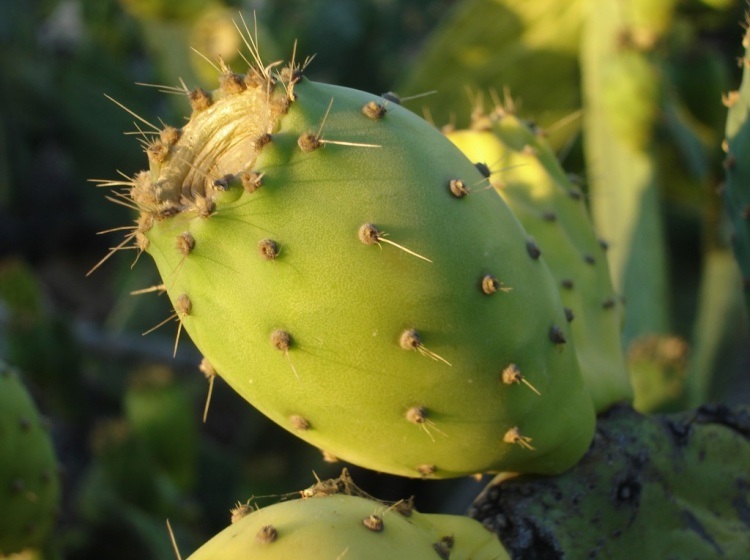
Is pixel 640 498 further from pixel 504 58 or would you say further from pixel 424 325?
pixel 504 58

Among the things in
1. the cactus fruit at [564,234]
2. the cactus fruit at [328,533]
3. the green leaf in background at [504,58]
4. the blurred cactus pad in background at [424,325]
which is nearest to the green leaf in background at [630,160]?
the blurred cactus pad in background at [424,325]

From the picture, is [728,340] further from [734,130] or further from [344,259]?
[344,259]

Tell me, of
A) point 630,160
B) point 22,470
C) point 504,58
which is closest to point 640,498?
point 22,470

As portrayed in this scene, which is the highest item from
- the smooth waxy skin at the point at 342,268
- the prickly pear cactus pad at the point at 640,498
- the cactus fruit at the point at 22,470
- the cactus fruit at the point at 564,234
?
the smooth waxy skin at the point at 342,268

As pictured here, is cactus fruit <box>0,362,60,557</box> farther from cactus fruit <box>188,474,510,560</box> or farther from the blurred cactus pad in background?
cactus fruit <box>188,474,510,560</box>

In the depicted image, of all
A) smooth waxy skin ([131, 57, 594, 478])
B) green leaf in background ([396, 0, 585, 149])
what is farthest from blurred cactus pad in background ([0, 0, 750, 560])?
green leaf in background ([396, 0, 585, 149])

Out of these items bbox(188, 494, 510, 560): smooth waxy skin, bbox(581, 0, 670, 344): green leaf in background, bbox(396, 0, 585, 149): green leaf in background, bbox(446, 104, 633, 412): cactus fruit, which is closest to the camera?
bbox(188, 494, 510, 560): smooth waxy skin

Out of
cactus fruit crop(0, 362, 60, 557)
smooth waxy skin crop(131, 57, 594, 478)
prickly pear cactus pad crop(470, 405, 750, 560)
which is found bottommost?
cactus fruit crop(0, 362, 60, 557)

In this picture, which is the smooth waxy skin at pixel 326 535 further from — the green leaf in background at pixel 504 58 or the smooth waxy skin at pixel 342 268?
the green leaf in background at pixel 504 58
